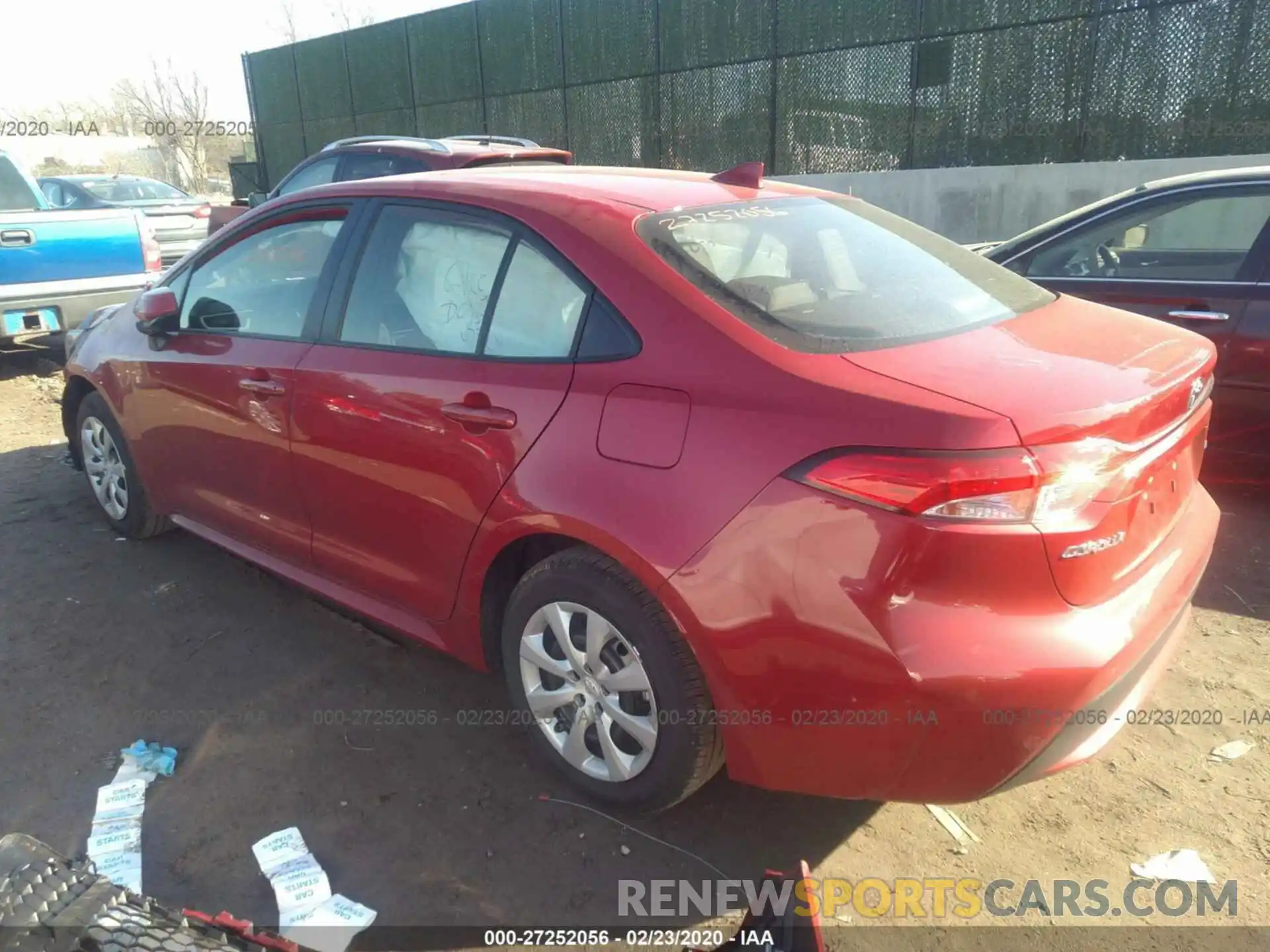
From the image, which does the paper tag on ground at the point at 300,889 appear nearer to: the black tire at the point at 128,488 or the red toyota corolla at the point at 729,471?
the red toyota corolla at the point at 729,471

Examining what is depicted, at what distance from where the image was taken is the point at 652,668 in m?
2.28

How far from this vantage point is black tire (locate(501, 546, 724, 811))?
2246mm

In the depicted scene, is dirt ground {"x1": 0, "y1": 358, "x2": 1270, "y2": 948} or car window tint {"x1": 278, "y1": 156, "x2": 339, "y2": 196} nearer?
dirt ground {"x1": 0, "y1": 358, "x2": 1270, "y2": 948}

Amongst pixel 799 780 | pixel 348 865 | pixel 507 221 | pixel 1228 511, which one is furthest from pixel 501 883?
pixel 1228 511

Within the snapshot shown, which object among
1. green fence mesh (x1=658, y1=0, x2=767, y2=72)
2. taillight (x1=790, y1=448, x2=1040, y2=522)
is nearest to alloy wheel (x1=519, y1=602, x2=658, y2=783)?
taillight (x1=790, y1=448, x2=1040, y2=522)

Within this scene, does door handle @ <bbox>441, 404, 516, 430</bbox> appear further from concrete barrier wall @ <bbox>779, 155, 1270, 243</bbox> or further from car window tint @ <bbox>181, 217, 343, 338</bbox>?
concrete barrier wall @ <bbox>779, 155, 1270, 243</bbox>

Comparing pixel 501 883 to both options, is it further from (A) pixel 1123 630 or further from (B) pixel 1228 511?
(B) pixel 1228 511

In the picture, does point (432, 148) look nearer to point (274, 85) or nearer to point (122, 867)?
point (122, 867)

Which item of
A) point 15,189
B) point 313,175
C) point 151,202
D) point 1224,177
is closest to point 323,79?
point 151,202

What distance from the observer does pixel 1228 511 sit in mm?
4457

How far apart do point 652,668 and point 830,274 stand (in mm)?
1185

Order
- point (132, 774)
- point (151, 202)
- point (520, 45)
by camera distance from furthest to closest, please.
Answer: point (520, 45), point (151, 202), point (132, 774)

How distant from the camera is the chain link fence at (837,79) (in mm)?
10094

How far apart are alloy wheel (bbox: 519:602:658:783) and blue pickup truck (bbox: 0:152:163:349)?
6.34 meters
